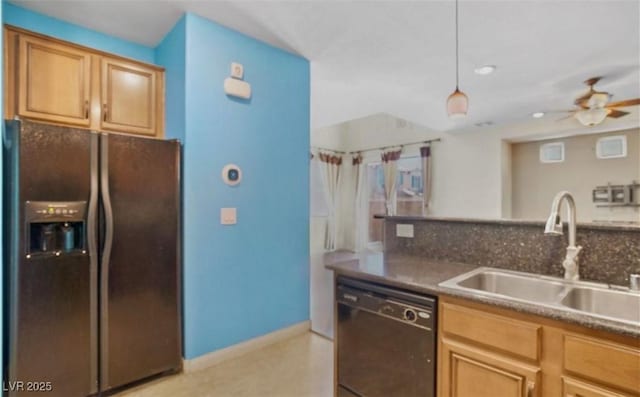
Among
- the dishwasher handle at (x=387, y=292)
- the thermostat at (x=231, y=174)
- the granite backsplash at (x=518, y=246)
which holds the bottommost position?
the dishwasher handle at (x=387, y=292)

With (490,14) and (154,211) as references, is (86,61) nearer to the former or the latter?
(154,211)

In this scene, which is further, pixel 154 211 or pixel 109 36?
pixel 109 36

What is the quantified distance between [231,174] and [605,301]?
92.5 inches

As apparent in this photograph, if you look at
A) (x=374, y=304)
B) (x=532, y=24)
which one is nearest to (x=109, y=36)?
(x=374, y=304)

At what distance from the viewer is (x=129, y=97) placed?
2.45 metres

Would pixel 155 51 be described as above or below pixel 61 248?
above

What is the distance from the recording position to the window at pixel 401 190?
6.84 metres

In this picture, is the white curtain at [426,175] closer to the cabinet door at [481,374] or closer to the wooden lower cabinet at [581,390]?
the cabinet door at [481,374]

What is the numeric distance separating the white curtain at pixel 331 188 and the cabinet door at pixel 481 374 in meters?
6.32

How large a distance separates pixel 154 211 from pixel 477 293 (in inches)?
79.2

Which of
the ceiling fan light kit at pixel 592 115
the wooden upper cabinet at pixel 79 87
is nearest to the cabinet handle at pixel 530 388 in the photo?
the wooden upper cabinet at pixel 79 87

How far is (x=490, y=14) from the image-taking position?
238 centimetres

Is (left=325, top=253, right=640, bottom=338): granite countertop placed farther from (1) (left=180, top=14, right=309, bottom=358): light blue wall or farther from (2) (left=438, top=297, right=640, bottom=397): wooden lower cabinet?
(1) (left=180, top=14, right=309, bottom=358): light blue wall

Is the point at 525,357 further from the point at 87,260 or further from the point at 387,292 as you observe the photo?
the point at 87,260
